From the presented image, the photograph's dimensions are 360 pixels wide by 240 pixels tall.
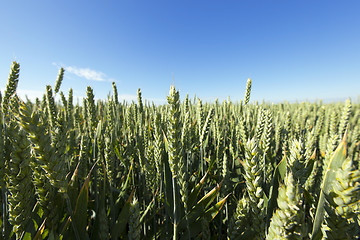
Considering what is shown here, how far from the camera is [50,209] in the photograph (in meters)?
0.88

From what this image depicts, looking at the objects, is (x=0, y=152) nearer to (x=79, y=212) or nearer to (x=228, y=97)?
(x=79, y=212)

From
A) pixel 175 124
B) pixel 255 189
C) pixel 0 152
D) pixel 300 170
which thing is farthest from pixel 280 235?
pixel 0 152

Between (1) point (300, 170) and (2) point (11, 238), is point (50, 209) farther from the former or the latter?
Answer: (1) point (300, 170)

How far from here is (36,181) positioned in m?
0.81

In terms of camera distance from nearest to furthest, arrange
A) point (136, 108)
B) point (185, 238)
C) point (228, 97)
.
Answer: point (185, 238)
point (136, 108)
point (228, 97)

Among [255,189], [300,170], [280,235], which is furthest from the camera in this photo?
[300,170]

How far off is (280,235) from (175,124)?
63cm

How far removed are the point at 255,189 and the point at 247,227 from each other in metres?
0.38

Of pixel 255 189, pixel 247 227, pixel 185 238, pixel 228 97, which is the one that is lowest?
pixel 185 238

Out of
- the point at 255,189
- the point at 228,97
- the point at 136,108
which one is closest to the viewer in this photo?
the point at 255,189

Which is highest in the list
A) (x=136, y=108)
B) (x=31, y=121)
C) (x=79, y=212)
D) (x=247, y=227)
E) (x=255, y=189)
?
(x=136, y=108)

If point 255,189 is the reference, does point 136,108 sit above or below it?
above

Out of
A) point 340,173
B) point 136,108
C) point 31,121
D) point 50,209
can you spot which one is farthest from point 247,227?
point 136,108

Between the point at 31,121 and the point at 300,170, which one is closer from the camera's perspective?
the point at 31,121
